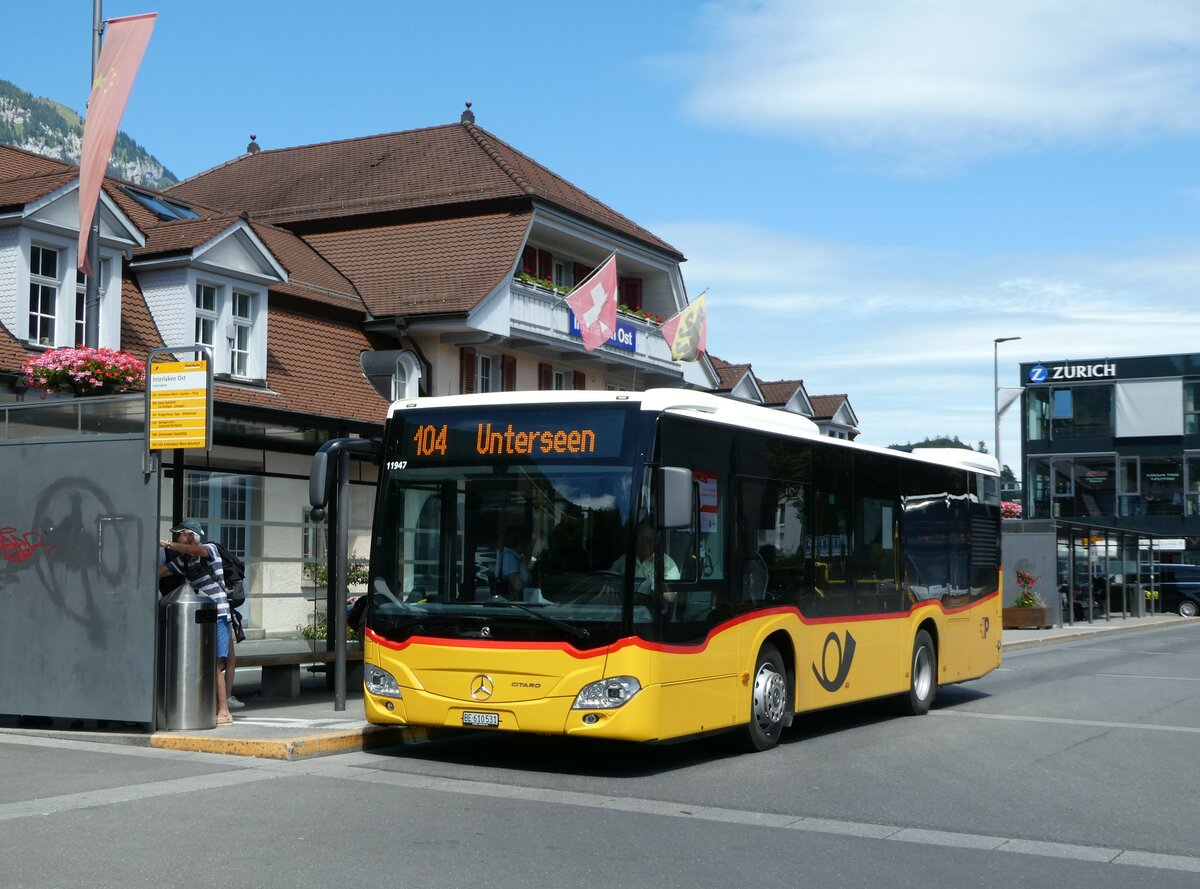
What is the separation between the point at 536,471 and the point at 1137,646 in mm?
26762

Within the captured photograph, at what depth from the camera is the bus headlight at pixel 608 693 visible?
35.7 feet

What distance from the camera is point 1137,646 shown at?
34.7m

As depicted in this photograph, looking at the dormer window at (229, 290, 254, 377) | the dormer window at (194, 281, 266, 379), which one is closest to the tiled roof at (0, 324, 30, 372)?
the dormer window at (194, 281, 266, 379)

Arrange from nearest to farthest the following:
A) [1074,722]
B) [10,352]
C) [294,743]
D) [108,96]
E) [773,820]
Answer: [773,820], [294,743], [1074,722], [108,96], [10,352]

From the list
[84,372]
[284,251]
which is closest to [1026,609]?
[284,251]

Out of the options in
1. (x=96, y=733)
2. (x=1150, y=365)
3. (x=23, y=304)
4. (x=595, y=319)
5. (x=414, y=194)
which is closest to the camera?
(x=96, y=733)

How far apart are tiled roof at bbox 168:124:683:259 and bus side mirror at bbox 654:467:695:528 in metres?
25.3

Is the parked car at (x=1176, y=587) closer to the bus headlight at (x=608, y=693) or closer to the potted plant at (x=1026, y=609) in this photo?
the potted plant at (x=1026, y=609)

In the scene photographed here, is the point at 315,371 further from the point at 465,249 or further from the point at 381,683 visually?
the point at 381,683

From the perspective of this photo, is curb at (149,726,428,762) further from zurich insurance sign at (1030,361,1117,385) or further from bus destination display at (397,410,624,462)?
zurich insurance sign at (1030,361,1117,385)

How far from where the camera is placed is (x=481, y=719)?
11.2 m

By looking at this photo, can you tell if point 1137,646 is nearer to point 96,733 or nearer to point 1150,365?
point 96,733

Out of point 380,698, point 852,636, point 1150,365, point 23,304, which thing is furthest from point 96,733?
point 1150,365

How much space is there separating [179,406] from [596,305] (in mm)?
20463
